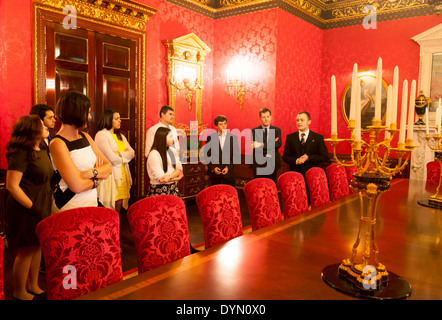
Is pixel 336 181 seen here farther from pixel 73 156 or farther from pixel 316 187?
pixel 73 156

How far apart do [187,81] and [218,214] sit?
421cm

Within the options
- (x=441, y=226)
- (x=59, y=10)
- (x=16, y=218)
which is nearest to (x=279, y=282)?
(x=441, y=226)

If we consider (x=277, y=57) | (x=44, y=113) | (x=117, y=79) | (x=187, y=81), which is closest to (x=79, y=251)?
(x=44, y=113)

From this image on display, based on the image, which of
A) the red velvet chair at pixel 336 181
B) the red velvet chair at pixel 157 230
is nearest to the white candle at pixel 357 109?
the red velvet chair at pixel 157 230

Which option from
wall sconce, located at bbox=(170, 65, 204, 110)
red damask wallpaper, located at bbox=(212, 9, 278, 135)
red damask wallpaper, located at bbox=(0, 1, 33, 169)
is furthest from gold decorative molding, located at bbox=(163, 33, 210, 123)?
red damask wallpaper, located at bbox=(0, 1, 33, 169)

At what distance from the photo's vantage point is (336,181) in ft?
12.2

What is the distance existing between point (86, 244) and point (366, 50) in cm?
674

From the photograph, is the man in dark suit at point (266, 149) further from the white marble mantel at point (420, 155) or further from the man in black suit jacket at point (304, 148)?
the white marble mantel at point (420, 155)

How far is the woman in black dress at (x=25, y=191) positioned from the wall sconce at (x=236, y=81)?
4.39 m

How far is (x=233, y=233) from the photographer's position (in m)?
2.31

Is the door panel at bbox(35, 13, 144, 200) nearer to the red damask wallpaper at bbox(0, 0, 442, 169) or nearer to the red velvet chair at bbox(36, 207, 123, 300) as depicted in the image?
the red damask wallpaper at bbox(0, 0, 442, 169)

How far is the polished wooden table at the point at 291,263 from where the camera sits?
1339 millimetres

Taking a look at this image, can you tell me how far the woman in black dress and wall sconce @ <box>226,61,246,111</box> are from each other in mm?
4391

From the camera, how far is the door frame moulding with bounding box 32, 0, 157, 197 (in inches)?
161
